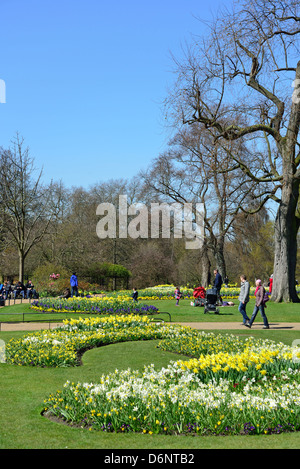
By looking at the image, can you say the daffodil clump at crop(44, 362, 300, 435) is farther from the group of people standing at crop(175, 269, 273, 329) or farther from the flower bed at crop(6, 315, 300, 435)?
the group of people standing at crop(175, 269, 273, 329)

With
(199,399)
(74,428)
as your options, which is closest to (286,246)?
(199,399)

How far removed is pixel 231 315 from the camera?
19.4 metres

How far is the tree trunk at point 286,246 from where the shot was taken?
2322 centimetres

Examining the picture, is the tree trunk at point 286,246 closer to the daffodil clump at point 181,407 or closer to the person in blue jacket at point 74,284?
the person in blue jacket at point 74,284

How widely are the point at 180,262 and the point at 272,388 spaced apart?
37.7 metres

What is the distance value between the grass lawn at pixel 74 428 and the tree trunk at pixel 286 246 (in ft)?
37.5

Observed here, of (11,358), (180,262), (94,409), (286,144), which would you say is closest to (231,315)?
(286,144)

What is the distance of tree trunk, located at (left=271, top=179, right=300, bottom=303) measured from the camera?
2322 cm

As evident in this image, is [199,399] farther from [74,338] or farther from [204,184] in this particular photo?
[204,184]

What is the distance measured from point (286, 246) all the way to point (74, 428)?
19159mm

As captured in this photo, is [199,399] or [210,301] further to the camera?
[210,301]

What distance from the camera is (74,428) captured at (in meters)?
5.84

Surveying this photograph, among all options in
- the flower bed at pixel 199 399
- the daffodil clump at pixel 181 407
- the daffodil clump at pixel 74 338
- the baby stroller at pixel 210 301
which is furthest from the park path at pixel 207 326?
the daffodil clump at pixel 181 407
